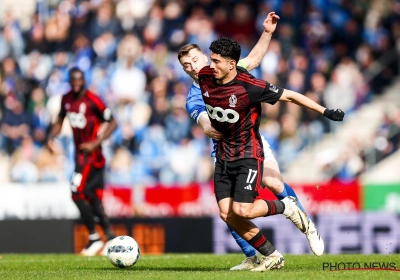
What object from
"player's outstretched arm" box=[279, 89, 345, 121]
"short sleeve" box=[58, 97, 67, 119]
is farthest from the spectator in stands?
"player's outstretched arm" box=[279, 89, 345, 121]

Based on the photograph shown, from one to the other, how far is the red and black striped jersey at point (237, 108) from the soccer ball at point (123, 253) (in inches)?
64.8

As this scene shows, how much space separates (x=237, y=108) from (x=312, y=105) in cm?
75

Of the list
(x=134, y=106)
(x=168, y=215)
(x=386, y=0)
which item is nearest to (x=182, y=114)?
(x=134, y=106)

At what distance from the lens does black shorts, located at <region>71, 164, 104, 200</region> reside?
12945 millimetres

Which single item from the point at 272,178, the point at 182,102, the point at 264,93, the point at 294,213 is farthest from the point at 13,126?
the point at 264,93

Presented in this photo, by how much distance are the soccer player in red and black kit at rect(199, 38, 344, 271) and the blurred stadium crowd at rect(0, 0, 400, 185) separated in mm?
8634

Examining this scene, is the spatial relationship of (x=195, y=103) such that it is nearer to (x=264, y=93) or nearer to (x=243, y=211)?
(x=264, y=93)

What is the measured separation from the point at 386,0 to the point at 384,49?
178 centimetres

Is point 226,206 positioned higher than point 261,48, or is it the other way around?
point 261,48

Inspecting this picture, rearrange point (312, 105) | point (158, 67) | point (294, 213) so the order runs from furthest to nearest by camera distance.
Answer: point (158, 67)
point (294, 213)
point (312, 105)

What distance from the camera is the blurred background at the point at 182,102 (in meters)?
16.0

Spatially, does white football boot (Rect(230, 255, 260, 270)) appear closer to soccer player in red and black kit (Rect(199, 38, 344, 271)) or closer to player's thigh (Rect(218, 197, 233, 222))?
soccer player in red and black kit (Rect(199, 38, 344, 271))

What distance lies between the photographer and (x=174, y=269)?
9.68 metres

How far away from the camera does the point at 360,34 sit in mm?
20750
